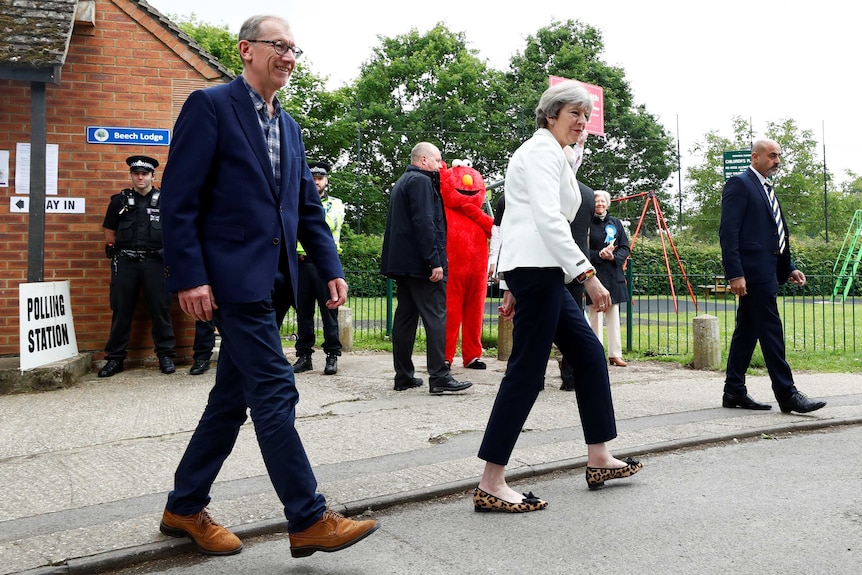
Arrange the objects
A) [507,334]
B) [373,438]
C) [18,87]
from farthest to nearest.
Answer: [507,334] < [18,87] < [373,438]

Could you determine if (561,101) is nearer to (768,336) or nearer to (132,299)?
(768,336)

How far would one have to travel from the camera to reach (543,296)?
4.27m

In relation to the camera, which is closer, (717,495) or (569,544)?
(569,544)

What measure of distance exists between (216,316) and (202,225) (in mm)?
374

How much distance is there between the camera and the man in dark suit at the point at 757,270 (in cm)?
666

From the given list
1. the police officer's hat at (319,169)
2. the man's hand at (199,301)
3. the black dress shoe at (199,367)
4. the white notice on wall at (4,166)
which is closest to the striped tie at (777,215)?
the police officer's hat at (319,169)

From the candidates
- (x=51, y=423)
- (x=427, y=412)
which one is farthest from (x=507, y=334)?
(x=51, y=423)

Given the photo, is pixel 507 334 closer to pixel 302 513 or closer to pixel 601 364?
pixel 601 364

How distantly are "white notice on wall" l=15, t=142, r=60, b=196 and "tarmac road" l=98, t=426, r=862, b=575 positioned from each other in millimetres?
6163

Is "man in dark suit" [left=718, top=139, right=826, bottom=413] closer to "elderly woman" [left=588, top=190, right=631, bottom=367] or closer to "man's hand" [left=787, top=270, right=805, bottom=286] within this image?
"man's hand" [left=787, top=270, right=805, bottom=286]

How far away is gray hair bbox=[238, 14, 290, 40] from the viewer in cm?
354

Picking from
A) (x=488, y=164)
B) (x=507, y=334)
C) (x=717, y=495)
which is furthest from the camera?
(x=488, y=164)

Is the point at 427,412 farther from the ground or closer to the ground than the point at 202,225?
closer to the ground

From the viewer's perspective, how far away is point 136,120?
9.07 m
